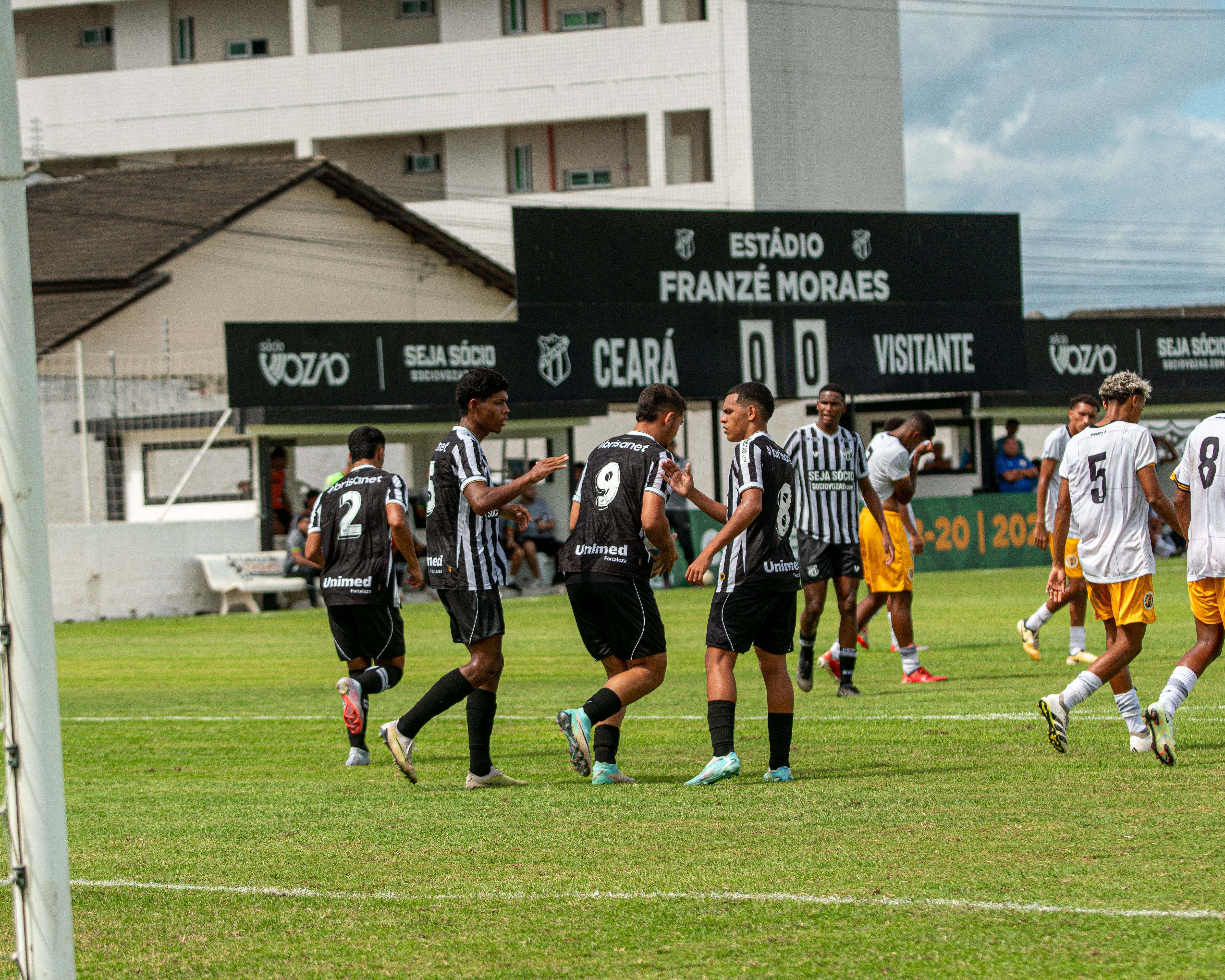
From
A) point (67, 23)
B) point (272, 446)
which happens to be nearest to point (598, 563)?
point (272, 446)

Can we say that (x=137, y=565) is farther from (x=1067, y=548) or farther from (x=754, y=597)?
(x=754, y=597)

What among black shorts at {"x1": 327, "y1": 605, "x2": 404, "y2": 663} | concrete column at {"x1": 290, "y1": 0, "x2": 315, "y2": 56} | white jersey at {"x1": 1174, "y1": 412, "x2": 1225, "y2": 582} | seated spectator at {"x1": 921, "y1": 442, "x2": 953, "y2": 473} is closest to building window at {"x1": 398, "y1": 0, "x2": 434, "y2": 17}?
concrete column at {"x1": 290, "y1": 0, "x2": 315, "y2": 56}

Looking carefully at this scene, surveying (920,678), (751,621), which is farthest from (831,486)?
(751,621)

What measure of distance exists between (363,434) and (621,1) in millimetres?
39785

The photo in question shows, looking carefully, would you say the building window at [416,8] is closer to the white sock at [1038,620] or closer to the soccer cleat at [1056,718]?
the white sock at [1038,620]

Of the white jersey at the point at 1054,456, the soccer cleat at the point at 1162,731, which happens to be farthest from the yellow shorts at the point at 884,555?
the soccer cleat at the point at 1162,731

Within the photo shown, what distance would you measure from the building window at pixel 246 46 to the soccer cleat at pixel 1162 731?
4606 centimetres

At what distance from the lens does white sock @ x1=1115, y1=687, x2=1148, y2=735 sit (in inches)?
313

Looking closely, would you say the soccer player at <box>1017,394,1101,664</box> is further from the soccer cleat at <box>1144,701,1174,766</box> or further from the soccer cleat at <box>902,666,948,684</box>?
the soccer cleat at <box>1144,701,1174,766</box>

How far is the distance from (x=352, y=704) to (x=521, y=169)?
4102 cm

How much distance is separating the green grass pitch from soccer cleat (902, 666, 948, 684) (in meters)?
0.13

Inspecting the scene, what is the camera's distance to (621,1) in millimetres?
46562

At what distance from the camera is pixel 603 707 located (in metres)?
7.58

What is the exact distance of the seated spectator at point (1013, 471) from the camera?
27.4 meters
